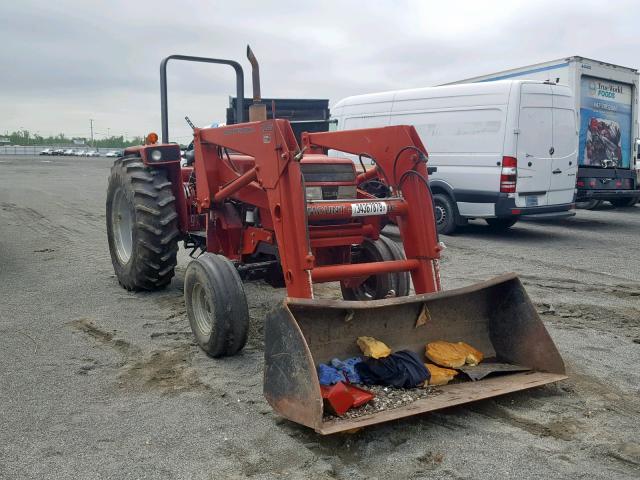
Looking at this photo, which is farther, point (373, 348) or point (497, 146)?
point (497, 146)

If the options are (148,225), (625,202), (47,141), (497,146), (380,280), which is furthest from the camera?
(47,141)

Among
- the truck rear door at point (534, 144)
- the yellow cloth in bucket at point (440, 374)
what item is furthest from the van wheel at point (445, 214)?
the yellow cloth in bucket at point (440, 374)

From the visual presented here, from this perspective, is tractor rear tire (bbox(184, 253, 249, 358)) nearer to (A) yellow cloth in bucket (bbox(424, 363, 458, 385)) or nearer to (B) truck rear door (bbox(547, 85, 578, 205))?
(A) yellow cloth in bucket (bbox(424, 363, 458, 385))

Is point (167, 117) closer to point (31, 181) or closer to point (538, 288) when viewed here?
point (538, 288)

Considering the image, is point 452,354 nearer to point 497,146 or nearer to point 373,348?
point 373,348

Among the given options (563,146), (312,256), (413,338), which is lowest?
(413,338)

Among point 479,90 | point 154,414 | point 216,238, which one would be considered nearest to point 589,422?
point 154,414

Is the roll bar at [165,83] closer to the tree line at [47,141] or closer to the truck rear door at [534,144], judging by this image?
the truck rear door at [534,144]

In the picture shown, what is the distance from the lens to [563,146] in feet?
36.2

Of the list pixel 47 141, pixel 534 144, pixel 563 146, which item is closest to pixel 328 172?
pixel 534 144

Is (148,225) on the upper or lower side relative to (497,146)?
lower

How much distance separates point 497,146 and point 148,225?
6.37 m

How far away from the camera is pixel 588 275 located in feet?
26.4

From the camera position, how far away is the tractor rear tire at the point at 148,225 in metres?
6.32
